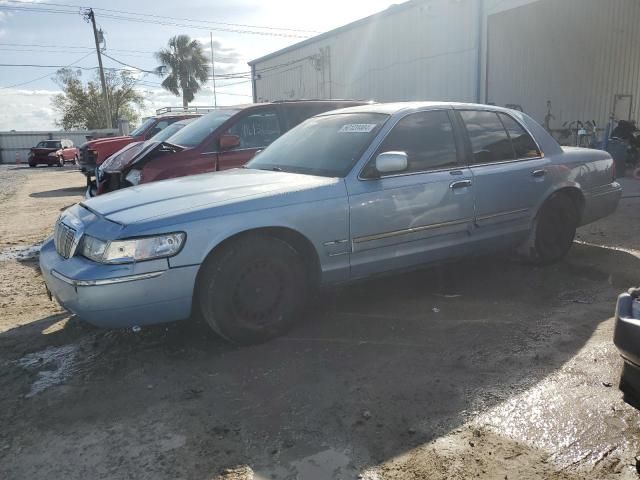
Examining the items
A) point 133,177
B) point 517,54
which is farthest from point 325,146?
point 517,54

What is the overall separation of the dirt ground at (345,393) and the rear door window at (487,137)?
115 cm

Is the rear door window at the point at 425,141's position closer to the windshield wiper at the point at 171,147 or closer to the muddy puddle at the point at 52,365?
the muddy puddle at the point at 52,365

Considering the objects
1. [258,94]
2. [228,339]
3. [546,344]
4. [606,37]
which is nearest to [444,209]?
[546,344]

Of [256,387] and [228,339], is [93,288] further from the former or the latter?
[256,387]

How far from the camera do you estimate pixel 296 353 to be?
11.4ft

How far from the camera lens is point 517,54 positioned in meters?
17.1

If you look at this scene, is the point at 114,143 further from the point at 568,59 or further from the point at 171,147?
the point at 568,59

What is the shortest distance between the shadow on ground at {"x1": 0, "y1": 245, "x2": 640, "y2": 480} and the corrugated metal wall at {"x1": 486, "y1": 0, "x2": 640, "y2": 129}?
1249 cm

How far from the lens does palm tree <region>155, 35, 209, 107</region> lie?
4319 cm

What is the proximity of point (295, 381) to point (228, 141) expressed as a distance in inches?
158

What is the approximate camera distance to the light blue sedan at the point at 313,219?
318 centimetres


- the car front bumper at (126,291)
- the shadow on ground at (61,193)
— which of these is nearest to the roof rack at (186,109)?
the shadow on ground at (61,193)

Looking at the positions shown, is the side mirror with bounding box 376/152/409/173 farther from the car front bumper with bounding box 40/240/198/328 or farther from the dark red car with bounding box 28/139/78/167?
the dark red car with bounding box 28/139/78/167

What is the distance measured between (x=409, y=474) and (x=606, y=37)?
1777 cm
